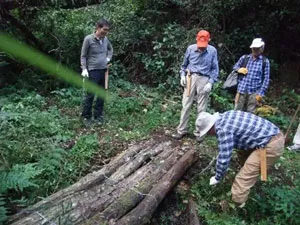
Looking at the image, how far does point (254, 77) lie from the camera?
19.5ft

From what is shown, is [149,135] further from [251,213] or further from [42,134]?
[251,213]

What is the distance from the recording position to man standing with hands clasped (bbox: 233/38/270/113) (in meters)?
5.85

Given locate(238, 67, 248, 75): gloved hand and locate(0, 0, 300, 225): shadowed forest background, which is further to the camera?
locate(238, 67, 248, 75): gloved hand

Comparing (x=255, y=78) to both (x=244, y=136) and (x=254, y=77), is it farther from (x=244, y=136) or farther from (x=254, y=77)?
(x=244, y=136)

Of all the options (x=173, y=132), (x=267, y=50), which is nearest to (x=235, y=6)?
(x=267, y=50)

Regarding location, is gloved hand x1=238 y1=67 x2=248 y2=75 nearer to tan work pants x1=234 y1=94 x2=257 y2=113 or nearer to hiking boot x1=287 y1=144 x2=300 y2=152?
tan work pants x1=234 y1=94 x2=257 y2=113

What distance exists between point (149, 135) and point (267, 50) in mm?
5017

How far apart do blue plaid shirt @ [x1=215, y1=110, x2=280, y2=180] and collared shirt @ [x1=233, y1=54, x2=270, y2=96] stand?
2149 mm

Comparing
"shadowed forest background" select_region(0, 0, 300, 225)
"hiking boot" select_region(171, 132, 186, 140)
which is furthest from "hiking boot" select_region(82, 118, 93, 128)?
"hiking boot" select_region(171, 132, 186, 140)

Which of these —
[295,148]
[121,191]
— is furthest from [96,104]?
[295,148]

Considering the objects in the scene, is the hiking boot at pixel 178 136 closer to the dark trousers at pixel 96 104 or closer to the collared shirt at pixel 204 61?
the collared shirt at pixel 204 61

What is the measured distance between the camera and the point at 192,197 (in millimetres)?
4391

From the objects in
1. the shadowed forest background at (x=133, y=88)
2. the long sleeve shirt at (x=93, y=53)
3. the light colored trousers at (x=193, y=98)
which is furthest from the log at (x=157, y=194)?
the long sleeve shirt at (x=93, y=53)

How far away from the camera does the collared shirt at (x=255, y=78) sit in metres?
5.88
